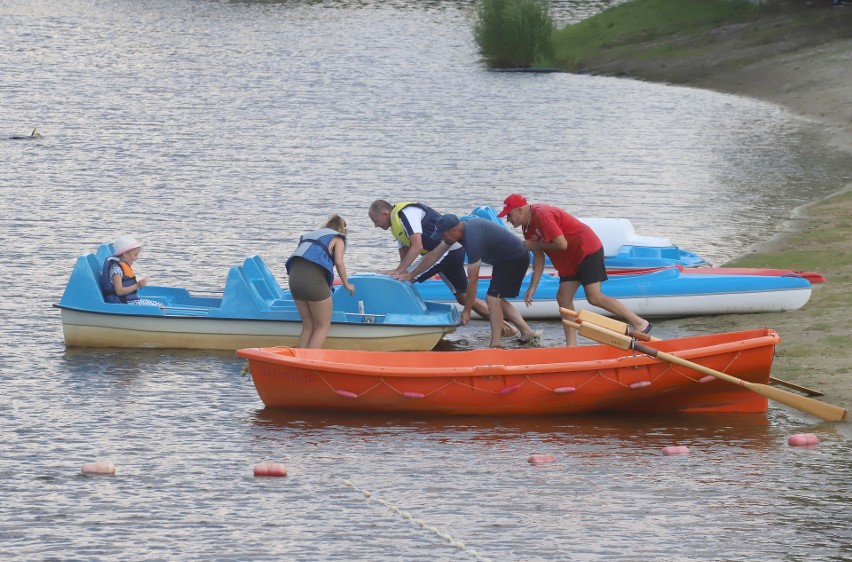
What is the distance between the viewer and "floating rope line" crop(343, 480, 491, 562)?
10289 mm

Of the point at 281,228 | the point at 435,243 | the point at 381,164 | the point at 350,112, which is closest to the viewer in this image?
the point at 435,243

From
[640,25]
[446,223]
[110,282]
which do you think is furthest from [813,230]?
[640,25]

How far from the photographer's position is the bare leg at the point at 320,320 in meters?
15.0

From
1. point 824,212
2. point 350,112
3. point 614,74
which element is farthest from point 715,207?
point 614,74

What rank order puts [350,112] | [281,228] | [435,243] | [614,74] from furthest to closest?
[614,74] → [350,112] → [281,228] → [435,243]

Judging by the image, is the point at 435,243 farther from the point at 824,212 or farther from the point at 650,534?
the point at 824,212

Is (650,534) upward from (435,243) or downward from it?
downward

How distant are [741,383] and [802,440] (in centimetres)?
81

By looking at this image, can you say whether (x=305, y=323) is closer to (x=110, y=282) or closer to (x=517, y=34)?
(x=110, y=282)

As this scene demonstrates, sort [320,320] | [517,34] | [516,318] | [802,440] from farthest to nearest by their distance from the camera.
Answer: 1. [517,34]
2. [516,318]
3. [320,320]
4. [802,440]

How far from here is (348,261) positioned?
21.2 meters

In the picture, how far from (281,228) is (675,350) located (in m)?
11.6

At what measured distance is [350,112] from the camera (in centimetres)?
3931

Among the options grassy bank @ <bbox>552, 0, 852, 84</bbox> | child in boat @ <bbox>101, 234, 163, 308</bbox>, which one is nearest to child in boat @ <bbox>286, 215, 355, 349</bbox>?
child in boat @ <bbox>101, 234, 163, 308</bbox>
